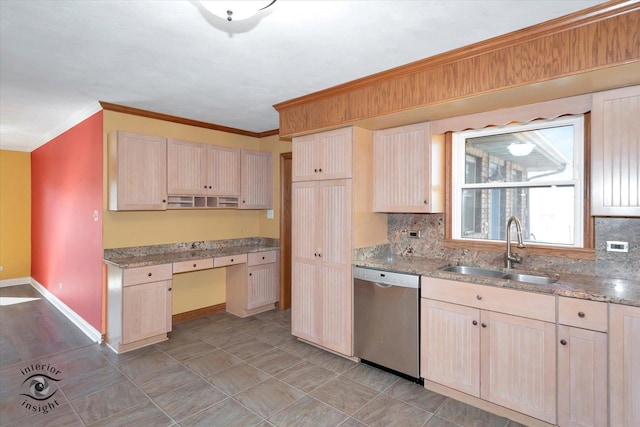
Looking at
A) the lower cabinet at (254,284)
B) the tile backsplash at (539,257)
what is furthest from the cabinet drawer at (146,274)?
the tile backsplash at (539,257)

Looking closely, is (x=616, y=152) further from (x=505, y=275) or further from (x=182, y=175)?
(x=182, y=175)

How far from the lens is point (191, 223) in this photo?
447 centimetres

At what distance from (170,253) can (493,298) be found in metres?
3.48

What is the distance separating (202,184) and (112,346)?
1.96m

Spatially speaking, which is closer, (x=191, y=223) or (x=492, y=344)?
(x=492, y=344)

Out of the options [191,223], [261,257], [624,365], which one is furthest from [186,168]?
[624,365]

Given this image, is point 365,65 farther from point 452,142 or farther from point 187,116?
point 187,116

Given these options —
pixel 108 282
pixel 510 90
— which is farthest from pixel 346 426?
pixel 108 282

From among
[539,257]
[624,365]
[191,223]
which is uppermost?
[191,223]

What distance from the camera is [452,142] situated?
322 centimetres

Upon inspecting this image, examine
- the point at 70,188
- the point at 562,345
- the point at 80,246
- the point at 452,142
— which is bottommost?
the point at 562,345

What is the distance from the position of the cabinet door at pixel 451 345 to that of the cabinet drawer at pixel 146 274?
260 cm

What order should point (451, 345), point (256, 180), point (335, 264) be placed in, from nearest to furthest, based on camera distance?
point (451, 345) < point (335, 264) < point (256, 180)

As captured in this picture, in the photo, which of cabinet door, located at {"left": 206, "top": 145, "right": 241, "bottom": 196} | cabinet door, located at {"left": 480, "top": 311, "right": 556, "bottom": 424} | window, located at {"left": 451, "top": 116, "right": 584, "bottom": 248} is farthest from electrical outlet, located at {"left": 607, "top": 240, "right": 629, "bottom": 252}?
cabinet door, located at {"left": 206, "top": 145, "right": 241, "bottom": 196}
